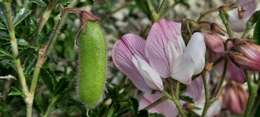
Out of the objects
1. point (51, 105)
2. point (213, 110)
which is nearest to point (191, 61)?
point (51, 105)

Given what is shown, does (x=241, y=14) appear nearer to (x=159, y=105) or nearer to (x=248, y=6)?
(x=248, y=6)

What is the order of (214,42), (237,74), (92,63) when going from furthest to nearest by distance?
1. (237,74)
2. (214,42)
3. (92,63)

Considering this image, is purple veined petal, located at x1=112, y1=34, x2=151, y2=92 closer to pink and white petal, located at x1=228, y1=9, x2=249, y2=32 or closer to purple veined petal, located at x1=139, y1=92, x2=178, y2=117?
purple veined petal, located at x1=139, y1=92, x2=178, y2=117

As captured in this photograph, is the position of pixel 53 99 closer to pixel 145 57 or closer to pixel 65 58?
pixel 145 57

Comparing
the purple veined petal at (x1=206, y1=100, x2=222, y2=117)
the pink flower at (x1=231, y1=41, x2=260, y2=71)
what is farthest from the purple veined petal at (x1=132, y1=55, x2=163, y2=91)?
the purple veined petal at (x1=206, y1=100, x2=222, y2=117)

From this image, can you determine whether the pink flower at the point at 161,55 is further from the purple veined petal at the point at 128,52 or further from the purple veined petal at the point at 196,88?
the purple veined petal at the point at 196,88

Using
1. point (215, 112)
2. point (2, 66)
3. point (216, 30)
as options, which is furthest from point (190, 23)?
point (215, 112)
